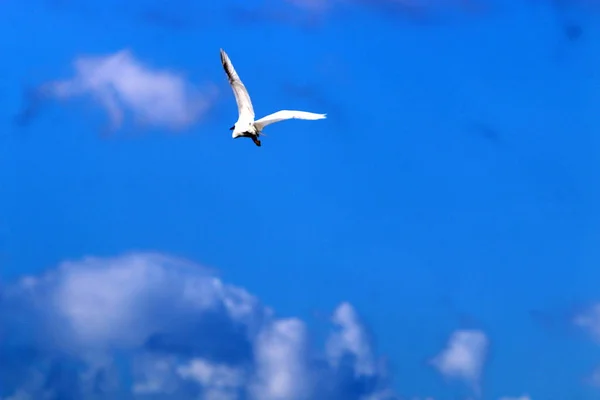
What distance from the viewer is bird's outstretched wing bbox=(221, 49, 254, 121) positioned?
240ft

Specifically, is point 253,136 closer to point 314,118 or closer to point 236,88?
point 236,88

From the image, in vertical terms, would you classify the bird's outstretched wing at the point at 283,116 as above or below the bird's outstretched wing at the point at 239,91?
below

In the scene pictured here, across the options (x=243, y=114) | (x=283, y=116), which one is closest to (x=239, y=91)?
(x=243, y=114)

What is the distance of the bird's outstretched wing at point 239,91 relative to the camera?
73.0 metres

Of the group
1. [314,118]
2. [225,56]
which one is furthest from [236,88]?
[314,118]

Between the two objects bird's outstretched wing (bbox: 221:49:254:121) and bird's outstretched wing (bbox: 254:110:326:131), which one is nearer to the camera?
bird's outstretched wing (bbox: 254:110:326:131)

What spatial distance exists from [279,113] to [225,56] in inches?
316

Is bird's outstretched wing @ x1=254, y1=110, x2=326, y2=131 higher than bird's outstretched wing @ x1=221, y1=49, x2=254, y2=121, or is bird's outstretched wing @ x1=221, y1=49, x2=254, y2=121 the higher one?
bird's outstretched wing @ x1=221, y1=49, x2=254, y2=121

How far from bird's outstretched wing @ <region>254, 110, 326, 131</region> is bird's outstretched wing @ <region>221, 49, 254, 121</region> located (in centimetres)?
139

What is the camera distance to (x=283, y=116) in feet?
229

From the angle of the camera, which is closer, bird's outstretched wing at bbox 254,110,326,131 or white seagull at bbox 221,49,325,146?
bird's outstretched wing at bbox 254,110,326,131

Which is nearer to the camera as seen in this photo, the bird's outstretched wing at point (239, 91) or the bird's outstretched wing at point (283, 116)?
the bird's outstretched wing at point (283, 116)

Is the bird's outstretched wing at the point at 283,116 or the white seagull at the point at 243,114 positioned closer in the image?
the bird's outstretched wing at the point at 283,116

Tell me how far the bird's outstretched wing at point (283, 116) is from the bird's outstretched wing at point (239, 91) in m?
1.39
